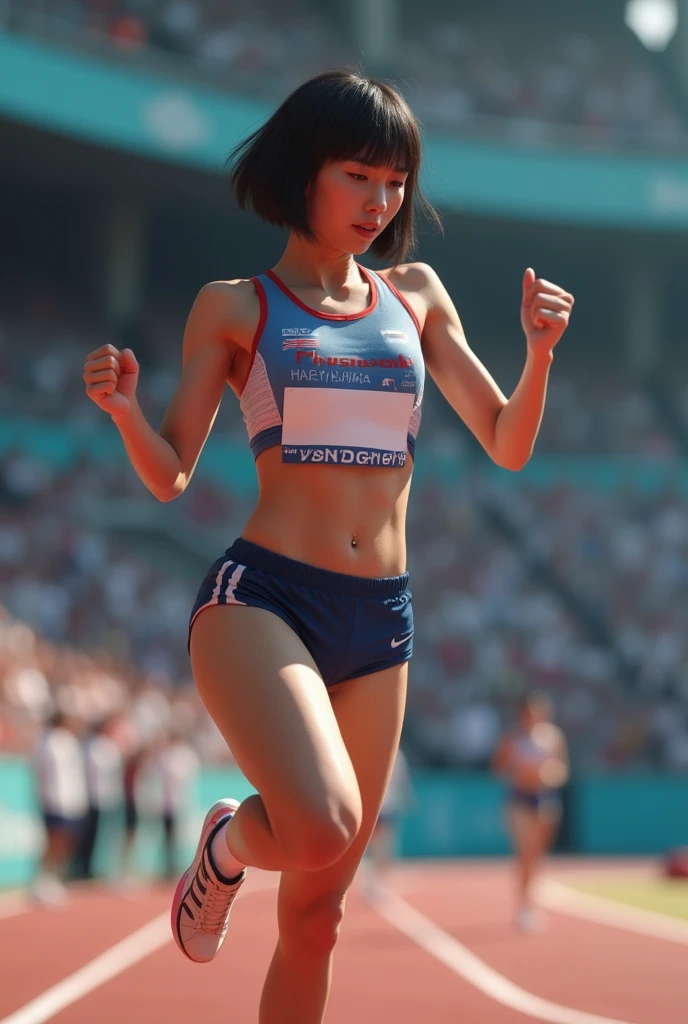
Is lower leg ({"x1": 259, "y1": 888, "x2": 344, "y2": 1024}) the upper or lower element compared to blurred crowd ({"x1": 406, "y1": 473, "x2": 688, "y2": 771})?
upper

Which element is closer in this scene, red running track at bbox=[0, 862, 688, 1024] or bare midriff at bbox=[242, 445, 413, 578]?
bare midriff at bbox=[242, 445, 413, 578]

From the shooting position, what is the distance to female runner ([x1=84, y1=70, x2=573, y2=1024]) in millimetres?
3889

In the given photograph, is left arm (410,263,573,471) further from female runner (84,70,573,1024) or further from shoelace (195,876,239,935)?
shoelace (195,876,239,935)

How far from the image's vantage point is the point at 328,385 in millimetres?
4016

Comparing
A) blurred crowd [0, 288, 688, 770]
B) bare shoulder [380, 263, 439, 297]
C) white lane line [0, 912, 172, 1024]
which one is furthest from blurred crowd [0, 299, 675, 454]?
bare shoulder [380, 263, 439, 297]

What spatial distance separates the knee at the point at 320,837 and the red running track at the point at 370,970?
Result: 282 cm

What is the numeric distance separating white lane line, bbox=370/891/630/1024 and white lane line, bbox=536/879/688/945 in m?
1.39

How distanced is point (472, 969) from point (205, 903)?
5061 mm

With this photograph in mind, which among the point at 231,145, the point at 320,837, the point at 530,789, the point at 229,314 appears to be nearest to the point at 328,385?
the point at 229,314

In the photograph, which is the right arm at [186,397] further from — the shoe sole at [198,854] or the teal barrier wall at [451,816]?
the teal barrier wall at [451,816]

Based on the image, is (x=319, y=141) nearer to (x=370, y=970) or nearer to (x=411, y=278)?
(x=411, y=278)

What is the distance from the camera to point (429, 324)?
446 cm

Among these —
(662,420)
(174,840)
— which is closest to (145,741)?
(174,840)

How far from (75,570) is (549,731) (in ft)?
32.4
